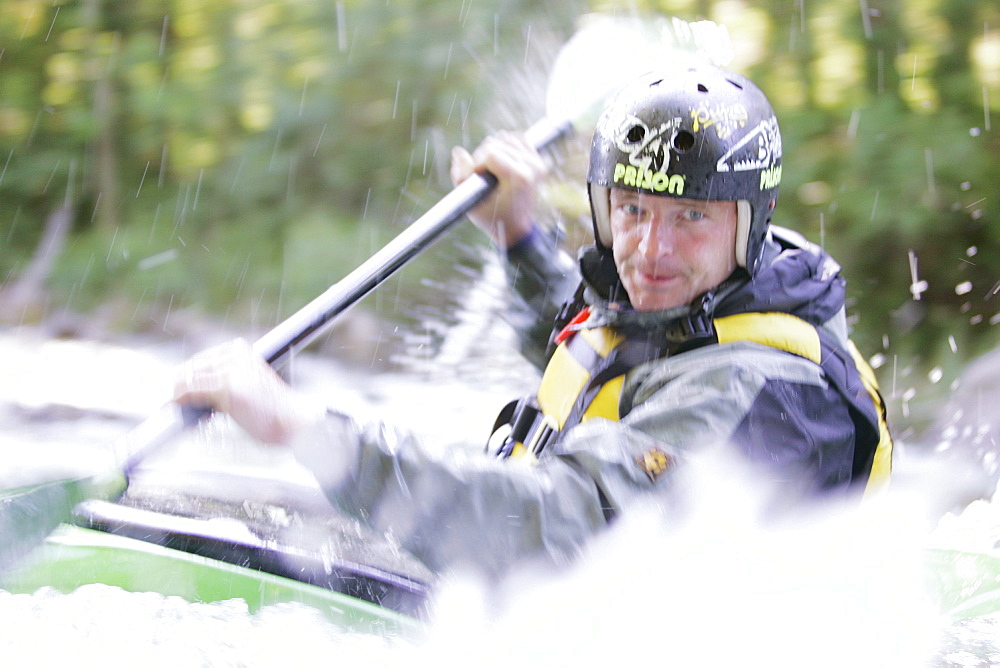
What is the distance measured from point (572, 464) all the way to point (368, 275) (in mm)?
561

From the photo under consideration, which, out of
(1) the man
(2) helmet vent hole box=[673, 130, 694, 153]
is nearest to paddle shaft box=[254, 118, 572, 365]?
(1) the man

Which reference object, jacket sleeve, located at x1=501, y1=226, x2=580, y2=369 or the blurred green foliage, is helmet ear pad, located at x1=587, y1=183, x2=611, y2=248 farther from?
the blurred green foliage

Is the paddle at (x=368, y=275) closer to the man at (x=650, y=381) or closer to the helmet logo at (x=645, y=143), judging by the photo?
the man at (x=650, y=381)

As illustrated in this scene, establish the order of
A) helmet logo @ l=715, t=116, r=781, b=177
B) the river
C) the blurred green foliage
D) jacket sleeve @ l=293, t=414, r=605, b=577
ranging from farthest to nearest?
1. the blurred green foliage
2. helmet logo @ l=715, t=116, r=781, b=177
3. the river
4. jacket sleeve @ l=293, t=414, r=605, b=577

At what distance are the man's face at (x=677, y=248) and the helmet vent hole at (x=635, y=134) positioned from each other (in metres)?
0.08

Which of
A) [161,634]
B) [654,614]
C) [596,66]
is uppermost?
[596,66]

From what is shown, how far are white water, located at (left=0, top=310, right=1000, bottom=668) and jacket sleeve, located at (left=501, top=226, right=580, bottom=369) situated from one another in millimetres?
751

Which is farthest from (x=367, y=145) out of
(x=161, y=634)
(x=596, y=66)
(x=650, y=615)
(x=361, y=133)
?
(x=650, y=615)

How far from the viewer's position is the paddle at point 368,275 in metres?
1.53

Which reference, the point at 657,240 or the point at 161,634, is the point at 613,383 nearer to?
the point at 657,240

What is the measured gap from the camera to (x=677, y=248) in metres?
1.59

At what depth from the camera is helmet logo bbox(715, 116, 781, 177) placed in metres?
1.58

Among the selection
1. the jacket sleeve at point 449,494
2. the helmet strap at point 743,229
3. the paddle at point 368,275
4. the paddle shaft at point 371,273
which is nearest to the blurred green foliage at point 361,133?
the paddle at point 368,275

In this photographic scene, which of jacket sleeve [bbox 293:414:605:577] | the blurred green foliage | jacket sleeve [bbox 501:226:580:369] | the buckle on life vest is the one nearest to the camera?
jacket sleeve [bbox 293:414:605:577]
